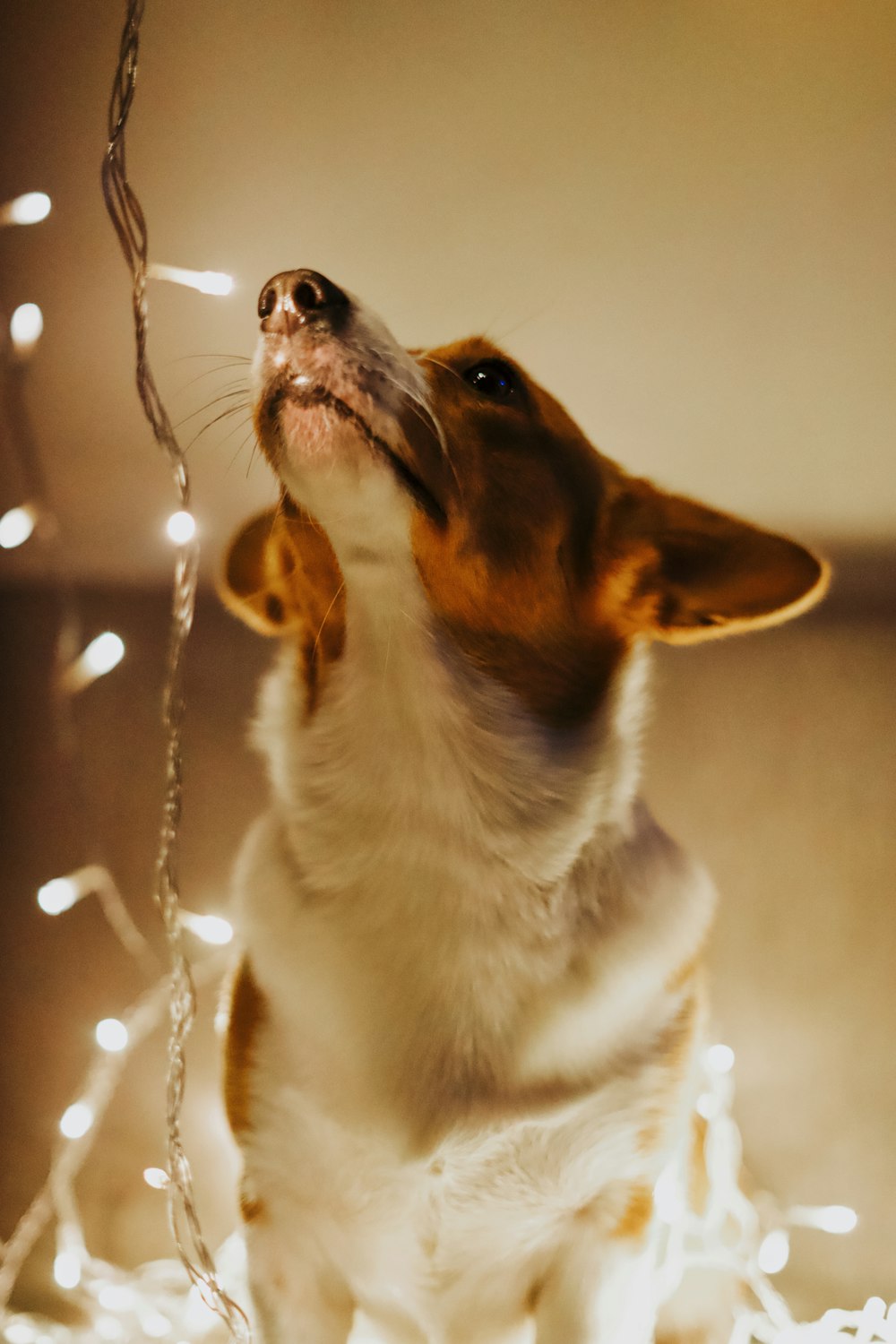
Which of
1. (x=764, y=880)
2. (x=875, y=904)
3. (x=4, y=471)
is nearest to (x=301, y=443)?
(x=4, y=471)

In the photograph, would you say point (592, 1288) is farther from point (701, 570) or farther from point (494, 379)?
point (494, 379)

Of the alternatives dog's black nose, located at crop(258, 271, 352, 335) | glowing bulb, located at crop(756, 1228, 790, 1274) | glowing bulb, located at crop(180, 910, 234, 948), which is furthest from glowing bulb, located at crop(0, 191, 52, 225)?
glowing bulb, located at crop(756, 1228, 790, 1274)

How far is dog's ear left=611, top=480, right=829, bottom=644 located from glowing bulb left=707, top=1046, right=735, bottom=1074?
2.13 ft

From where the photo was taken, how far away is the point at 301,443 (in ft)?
2.89

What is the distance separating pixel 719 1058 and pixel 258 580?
0.96 metres

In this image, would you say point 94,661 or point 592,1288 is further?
point 94,661

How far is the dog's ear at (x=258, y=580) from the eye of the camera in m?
1.18

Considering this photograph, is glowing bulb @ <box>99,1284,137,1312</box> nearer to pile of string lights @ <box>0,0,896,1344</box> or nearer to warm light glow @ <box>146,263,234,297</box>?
pile of string lights @ <box>0,0,896,1344</box>

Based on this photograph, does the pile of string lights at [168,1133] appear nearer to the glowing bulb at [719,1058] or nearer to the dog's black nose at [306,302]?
the glowing bulb at [719,1058]

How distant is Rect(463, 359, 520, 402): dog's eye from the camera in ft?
3.34

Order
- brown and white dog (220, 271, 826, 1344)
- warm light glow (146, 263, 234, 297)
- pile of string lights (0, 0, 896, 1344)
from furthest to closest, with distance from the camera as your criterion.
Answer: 1. warm light glow (146, 263, 234, 297)
2. pile of string lights (0, 0, 896, 1344)
3. brown and white dog (220, 271, 826, 1344)

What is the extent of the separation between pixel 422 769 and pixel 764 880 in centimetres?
61

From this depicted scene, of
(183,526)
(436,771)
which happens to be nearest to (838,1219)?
(436,771)

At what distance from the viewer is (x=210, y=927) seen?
1.33m
